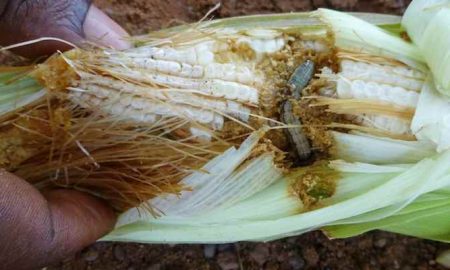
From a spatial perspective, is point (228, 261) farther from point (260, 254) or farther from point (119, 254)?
point (119, 254)

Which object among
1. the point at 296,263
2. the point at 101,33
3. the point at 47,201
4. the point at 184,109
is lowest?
the point at 296,263

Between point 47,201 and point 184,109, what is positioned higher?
point 184,109

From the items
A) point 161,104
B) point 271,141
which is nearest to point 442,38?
point 271,141

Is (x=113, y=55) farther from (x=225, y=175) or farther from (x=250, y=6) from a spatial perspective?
(x=250, y=6)

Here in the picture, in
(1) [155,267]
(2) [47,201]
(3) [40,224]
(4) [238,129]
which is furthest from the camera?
(1) [155,267]

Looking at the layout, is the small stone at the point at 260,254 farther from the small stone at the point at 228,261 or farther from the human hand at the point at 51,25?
the human hand at the point at 51,25

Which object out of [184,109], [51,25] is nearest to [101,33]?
[51,25]

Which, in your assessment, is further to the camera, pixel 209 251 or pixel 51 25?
pixel 209 251
